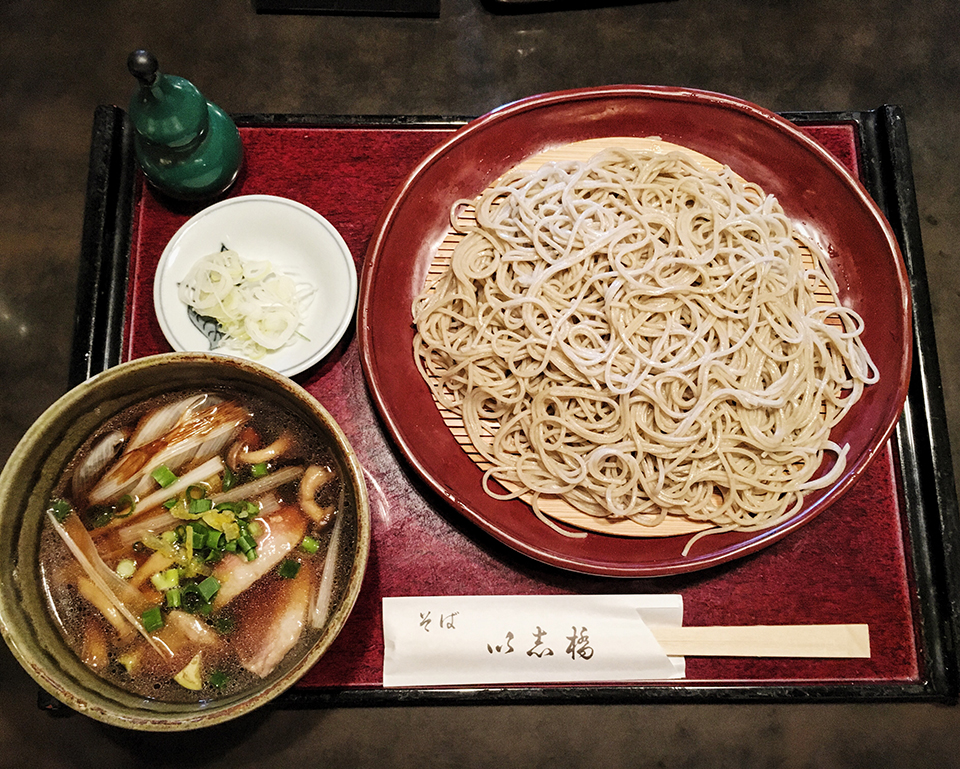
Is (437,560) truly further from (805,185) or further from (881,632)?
(805,185)

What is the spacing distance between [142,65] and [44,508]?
1258 millimetres

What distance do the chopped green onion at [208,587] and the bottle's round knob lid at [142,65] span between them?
1.44 metres

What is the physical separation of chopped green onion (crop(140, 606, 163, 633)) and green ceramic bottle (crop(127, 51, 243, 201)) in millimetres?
1386

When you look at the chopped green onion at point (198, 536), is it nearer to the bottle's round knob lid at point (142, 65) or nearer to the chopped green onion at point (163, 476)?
the chopped green onion at point (163, 476)

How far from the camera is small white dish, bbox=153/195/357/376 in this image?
2.30 metres

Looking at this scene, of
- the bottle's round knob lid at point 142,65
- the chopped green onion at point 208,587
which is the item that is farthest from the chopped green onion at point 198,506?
the bottle's round knob lid at point 142,65

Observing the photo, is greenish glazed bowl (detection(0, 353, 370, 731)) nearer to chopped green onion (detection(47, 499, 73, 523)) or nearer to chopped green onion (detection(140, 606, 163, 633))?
chopped green onion (detection(47, 499, 73, 523))

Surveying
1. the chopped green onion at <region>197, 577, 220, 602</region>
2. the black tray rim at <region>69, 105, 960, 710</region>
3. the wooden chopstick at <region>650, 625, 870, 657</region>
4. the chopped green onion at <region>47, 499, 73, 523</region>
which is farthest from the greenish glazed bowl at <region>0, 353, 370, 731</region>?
the wooden chopstick at <region>650, 625, 870, 657</region>

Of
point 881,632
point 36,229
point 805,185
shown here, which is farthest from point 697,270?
point 36,229

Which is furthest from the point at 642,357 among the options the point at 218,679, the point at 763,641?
the point at 218,679

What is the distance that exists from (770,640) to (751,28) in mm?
2584

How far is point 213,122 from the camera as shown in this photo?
91.7 inches

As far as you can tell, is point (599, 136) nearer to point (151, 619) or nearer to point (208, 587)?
point (208, 587)

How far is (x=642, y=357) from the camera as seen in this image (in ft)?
7.16
